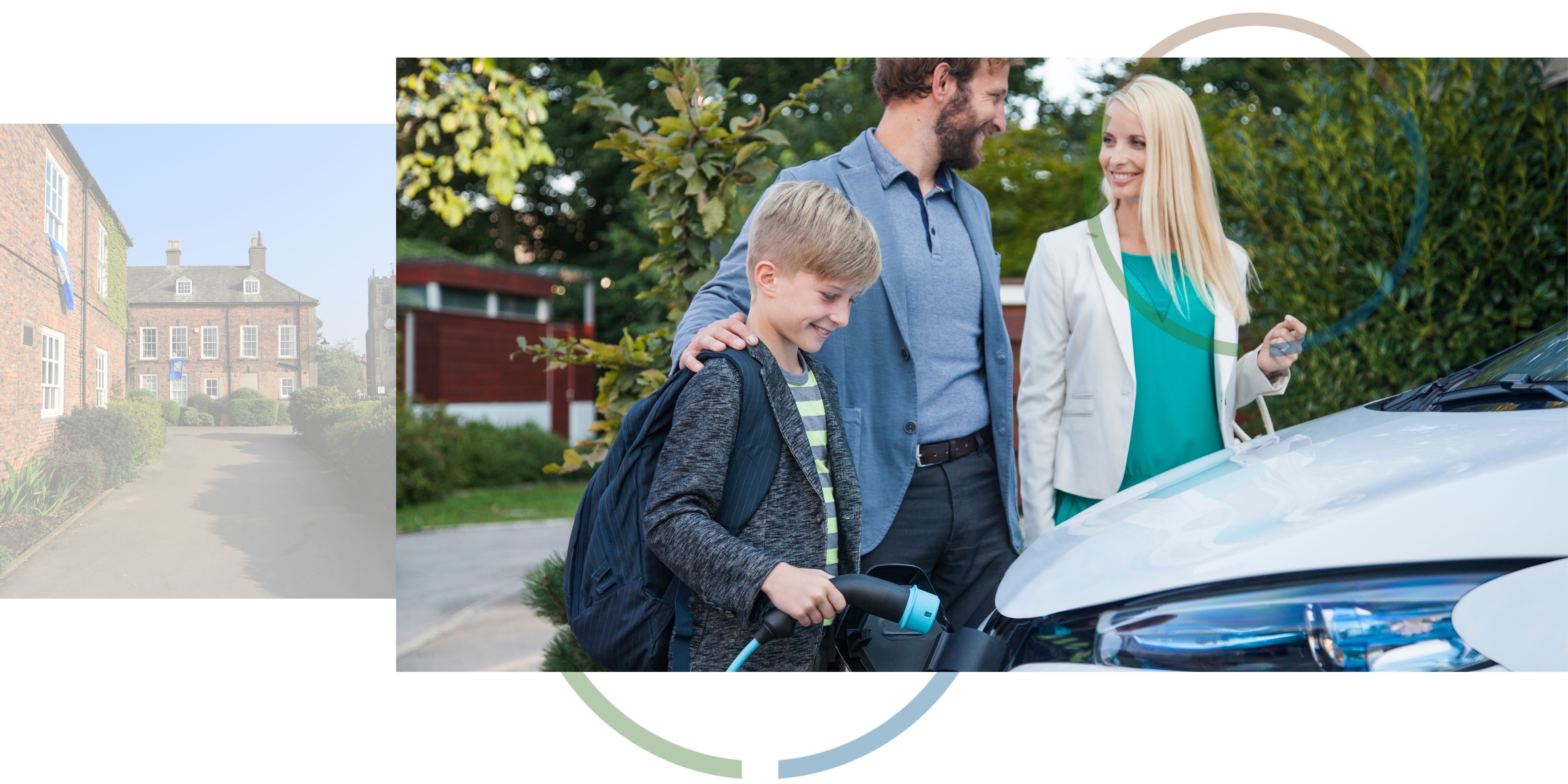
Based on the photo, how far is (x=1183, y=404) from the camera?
204 centimetres

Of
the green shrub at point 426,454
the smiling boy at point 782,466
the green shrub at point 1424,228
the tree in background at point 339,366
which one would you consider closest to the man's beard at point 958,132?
the smiling boy at point 782,466

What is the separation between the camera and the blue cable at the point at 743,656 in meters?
1.52

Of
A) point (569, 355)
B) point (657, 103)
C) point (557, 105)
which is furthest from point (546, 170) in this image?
point (569, 355)

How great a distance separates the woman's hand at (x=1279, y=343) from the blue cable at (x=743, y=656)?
1.20 metres

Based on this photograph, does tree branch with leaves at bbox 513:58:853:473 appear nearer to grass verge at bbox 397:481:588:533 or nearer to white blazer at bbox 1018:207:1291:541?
white blazer at bbox 1018:207:1291:541

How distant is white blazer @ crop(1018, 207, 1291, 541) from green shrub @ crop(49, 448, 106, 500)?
2.13m

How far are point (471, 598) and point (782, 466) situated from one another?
189 inches

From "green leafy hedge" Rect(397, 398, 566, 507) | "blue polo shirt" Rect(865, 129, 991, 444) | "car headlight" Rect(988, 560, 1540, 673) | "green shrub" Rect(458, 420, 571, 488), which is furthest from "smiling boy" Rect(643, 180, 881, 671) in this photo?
"green shrub" Rect(458, 420, 571, 488)

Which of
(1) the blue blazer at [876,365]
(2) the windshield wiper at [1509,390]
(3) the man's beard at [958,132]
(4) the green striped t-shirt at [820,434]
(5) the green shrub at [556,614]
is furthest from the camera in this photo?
(5) the green shrub at [556,614]

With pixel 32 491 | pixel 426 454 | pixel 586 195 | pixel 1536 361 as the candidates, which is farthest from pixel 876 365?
pixel 586 195

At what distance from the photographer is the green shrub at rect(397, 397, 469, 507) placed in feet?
31.9

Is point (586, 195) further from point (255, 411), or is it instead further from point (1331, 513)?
point (1331, 513)

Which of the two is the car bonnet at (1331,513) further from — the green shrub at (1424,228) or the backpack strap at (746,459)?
the green shrub at (1424,228)
